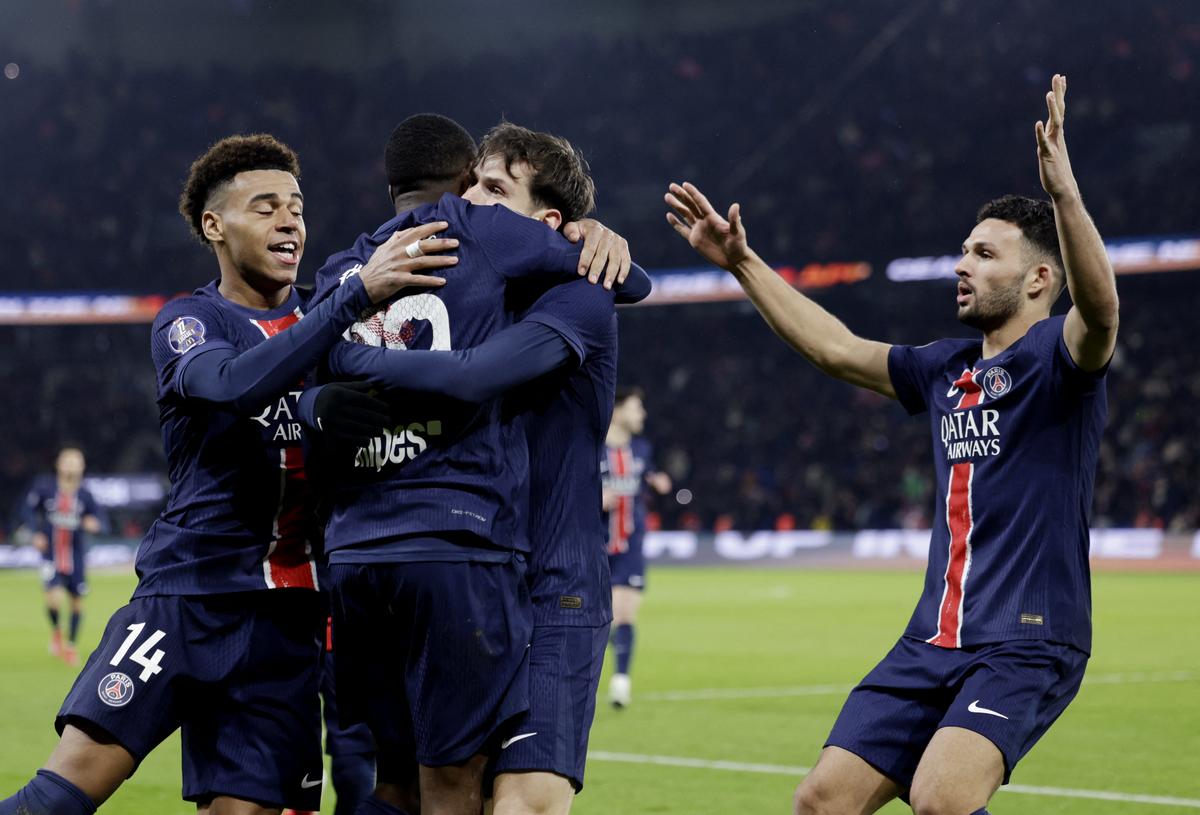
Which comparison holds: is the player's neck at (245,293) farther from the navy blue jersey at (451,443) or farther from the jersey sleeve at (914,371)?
the jersey sleeve at (914,371)

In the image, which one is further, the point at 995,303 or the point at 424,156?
the point at 995,303

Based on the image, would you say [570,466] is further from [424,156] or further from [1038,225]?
[1038,225]

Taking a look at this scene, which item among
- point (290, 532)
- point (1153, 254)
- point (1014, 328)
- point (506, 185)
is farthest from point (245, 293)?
point (1153, 254)

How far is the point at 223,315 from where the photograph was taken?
161 inches

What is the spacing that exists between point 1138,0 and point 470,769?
3302 cm

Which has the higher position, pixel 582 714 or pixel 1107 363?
pixel 1107 363

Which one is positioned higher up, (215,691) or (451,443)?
(451,443)

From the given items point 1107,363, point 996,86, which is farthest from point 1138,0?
point 1107,363

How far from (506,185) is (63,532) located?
43.1 feet

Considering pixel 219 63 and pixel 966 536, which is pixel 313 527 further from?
pixel 219 63

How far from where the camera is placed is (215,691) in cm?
403

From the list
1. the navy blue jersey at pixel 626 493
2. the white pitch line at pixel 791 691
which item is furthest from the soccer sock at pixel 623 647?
the navy blue jersey at pixel 626 493

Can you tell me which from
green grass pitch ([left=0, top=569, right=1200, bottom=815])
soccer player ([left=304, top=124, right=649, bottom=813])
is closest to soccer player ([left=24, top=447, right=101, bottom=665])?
green grass pitch ([left=0, top=569, right=1200, bottom=815])

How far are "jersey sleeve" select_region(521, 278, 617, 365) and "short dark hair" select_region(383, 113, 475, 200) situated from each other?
1.64 ft
